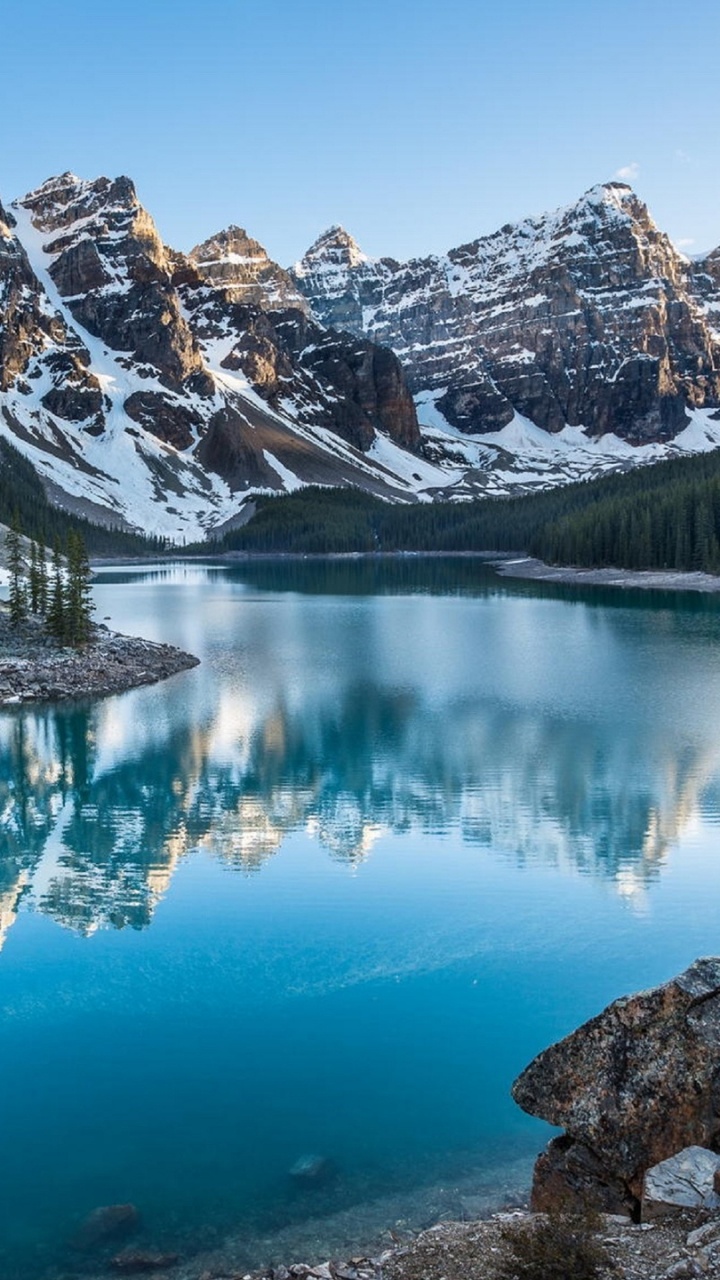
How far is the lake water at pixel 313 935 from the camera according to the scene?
457 inches

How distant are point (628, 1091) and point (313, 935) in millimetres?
9957

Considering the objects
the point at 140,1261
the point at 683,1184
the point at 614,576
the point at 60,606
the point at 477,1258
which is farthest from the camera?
the point at 614,576

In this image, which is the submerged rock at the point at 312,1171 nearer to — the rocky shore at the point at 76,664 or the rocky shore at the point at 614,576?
the rocky shore at the point at 76,664

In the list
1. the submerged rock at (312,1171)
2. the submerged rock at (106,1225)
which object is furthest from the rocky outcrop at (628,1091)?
the submerged rock at (106,1225)

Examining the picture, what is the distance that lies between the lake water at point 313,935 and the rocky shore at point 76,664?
2712 mm

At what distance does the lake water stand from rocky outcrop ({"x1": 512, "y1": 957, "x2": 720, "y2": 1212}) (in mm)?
1819

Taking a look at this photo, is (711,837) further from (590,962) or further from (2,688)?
(2,688)

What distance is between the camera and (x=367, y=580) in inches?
5448

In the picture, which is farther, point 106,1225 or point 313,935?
point 313,935

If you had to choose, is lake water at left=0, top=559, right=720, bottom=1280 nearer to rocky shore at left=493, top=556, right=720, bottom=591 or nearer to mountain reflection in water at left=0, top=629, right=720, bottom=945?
mountain reflection in water at left=0, top=629, right=720, bottom=945

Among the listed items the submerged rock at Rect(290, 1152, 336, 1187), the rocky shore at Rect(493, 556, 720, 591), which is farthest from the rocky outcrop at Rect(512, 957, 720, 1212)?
the rocky shore at Rect(493, 556, 720, 591)

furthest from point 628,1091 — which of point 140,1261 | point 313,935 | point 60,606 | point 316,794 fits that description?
point 60,606

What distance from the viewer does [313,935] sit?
1880cm

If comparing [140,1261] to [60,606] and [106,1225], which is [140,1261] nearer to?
[106,1225]
